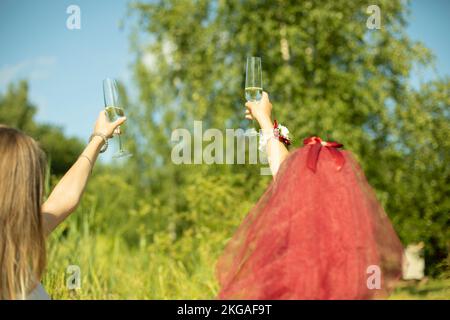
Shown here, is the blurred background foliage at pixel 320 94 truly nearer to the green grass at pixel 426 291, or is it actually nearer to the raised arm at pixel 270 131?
the green grass at pixel 426 291

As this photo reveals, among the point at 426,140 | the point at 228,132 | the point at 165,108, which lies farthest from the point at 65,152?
the point at 426,140

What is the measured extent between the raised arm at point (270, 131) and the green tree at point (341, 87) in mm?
6249

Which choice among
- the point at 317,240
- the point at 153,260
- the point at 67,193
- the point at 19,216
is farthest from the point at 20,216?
the point at 153,260

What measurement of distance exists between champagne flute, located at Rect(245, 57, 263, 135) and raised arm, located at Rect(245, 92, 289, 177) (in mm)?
313

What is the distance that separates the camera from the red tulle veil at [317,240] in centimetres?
192

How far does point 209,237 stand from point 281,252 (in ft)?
17.2

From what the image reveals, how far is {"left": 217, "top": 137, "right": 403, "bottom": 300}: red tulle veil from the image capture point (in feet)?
6.30

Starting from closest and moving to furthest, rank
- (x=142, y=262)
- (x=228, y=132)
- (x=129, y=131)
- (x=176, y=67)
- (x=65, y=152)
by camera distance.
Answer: (x=142, y=262) < (x=228, y=132) < (x=176, y=67) < (x=129, y=131) < (x=65, y=152)

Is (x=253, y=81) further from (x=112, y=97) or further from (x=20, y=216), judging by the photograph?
(x=20, y=216)

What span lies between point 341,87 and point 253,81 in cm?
679

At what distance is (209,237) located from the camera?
717cm

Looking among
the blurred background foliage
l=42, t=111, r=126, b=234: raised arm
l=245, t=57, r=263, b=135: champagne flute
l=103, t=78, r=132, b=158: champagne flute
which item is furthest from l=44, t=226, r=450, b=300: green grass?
l=42, t=111, r=126, b=234: raised arm
